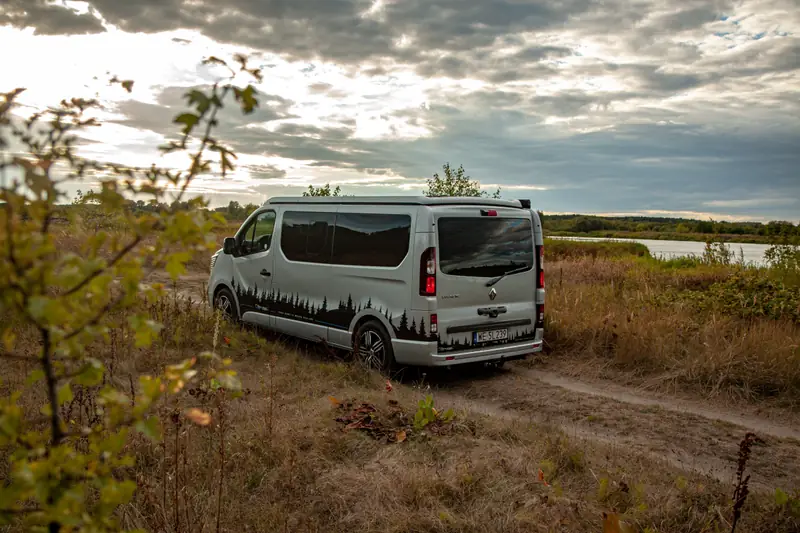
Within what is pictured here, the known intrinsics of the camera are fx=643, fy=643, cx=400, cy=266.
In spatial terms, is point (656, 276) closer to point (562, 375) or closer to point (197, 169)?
point (562, 375)

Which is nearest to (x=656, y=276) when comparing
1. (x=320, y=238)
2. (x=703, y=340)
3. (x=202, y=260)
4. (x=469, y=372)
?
(x=703, y=340)

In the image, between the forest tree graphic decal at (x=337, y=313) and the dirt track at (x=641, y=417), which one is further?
the forest tree graphic decal at (x=337, y=313)

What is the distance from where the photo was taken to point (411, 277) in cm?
748

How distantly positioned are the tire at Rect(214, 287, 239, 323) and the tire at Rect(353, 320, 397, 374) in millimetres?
2930

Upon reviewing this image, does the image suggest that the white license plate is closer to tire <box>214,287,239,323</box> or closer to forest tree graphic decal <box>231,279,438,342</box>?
forest tree graphic decal <box>231,279,438,342</box>

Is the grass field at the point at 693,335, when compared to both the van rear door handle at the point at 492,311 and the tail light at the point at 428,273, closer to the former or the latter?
the van rear door handle at the point at 492,311

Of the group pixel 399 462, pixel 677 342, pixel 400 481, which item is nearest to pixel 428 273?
pixel 399 462

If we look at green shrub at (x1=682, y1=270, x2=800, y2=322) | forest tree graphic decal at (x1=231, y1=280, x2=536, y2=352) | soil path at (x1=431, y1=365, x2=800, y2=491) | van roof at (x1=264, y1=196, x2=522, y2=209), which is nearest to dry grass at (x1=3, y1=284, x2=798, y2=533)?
Answer: soil path at (x1=431, y1=365, x2=800, y2=491)

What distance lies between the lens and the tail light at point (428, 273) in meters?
7.36

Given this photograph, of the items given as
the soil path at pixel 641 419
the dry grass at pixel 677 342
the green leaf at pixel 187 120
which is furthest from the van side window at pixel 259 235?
the green leaf at pixel 187 120

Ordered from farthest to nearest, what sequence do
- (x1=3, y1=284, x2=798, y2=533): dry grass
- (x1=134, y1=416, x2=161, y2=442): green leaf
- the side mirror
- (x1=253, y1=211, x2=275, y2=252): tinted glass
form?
the side mirror
(x1=253, y1=211, x2=275, y2=252): tinted glass
(x1=3, y1=284, x2=798, y2=533): dry grass
(x1=134, y1=416, x2=161, y2=442): green leaf

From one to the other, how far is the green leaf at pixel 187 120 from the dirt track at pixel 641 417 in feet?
15.0

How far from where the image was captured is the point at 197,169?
1.90 meters

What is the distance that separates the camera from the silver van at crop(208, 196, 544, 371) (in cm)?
748
